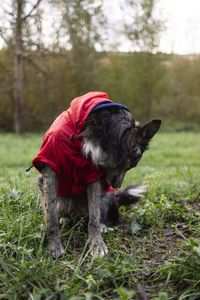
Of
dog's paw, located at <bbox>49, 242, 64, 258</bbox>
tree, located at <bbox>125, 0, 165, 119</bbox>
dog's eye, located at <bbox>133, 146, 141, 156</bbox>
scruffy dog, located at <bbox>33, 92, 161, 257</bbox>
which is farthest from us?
tree, located at <bbox>125, 0, 165, 119</bbox>

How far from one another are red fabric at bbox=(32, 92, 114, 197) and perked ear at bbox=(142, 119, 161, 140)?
20.4 inches

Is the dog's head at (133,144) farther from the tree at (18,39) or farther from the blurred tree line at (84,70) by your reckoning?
the blurred tree line at (84,70)

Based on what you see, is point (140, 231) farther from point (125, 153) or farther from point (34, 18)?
point (34, 18)

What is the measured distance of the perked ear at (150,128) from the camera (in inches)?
104

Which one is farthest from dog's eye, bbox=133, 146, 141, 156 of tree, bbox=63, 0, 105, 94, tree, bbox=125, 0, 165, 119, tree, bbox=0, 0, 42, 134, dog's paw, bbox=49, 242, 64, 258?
tree, bbox=125, 0, 165, 119

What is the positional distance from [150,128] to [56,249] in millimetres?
1427

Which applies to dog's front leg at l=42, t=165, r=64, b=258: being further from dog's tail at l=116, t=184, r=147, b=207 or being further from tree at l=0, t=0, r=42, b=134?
tree at l=0, t=0, r=42, b=134

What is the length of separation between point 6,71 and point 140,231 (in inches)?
720

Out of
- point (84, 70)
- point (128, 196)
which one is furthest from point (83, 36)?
point (128, 196)

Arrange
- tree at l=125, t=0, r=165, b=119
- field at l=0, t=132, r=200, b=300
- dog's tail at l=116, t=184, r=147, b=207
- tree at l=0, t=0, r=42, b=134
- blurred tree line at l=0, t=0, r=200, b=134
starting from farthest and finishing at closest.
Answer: tree at l=125, t=0, r=165, b=119 < blurred tree line at l=0, t=0, r=200, b=134 < tree at l=0, t=0, r=42, b=134 < dog's tail at l=116, t=184, r=147, b=207 < field at l=0, t=132, r=200, b=300

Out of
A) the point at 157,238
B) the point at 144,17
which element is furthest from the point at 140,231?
the point at 144,17

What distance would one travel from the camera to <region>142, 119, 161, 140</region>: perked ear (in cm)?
264

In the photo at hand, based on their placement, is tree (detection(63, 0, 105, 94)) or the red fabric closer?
the red fabric

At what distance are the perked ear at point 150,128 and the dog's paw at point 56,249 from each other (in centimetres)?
132
